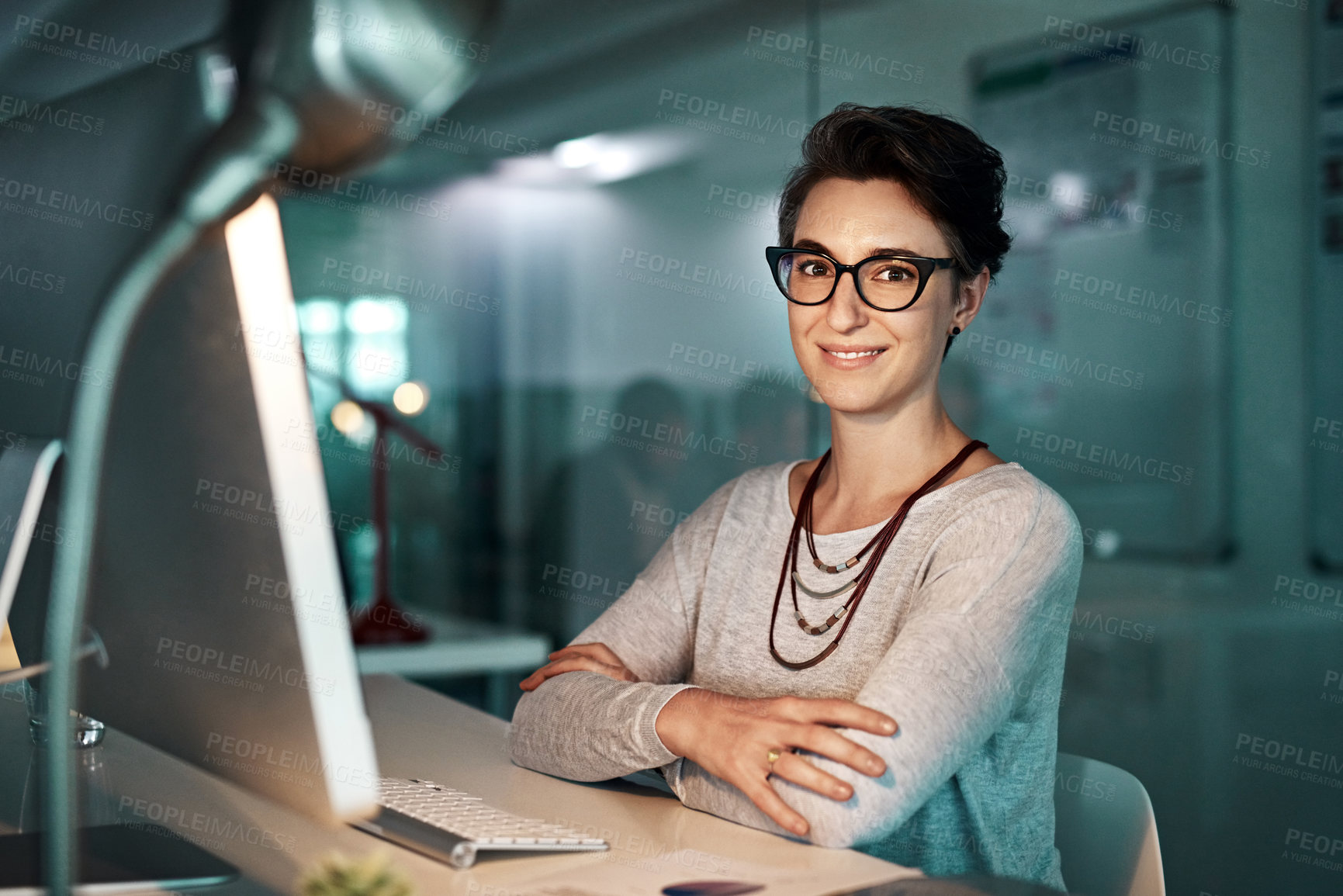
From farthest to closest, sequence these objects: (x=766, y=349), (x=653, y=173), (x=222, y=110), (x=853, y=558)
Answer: (x=653, y=173) < (x=766, y=349) < (x=853, y=558) < (x=222, y=110)

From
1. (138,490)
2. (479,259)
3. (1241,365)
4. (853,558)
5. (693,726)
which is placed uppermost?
(479,259)

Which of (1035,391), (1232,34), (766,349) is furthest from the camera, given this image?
(766,349)

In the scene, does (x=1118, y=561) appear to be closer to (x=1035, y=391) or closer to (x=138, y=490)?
(x=1035, y=391)

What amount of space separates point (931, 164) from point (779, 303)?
188cm

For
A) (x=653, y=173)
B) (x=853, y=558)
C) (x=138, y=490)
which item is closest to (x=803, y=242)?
(x=853, y=558)

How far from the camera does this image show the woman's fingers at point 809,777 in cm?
105

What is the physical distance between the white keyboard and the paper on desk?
0.04 metres

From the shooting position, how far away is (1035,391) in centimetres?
244

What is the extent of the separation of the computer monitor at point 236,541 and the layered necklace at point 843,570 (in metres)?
0.72

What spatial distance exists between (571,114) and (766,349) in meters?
1.36

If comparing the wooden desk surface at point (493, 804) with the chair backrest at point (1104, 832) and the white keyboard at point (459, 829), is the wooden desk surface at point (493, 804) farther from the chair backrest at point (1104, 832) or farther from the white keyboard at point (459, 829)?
the chair backrest at point (1104, 832)

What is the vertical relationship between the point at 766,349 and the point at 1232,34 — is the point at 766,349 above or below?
below

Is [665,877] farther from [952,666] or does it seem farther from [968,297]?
[968,297]

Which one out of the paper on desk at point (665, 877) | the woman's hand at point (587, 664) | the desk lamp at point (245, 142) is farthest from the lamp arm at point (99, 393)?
the woman's hand at point (587, 664)
